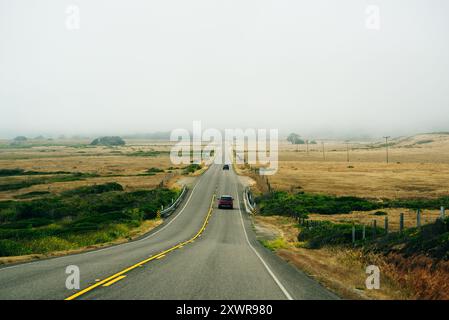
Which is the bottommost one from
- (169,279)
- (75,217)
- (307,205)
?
(75,217)

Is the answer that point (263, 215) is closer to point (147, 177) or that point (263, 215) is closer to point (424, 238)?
point (424, 238)

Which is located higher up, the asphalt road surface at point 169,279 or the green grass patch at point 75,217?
the asphalt road surface at point 169,279

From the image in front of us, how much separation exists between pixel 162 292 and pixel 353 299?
4719 millimetres

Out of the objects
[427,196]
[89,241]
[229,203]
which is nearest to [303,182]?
[427,196]

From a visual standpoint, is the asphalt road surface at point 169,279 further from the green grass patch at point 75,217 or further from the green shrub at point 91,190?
the green shrub at point 91,190

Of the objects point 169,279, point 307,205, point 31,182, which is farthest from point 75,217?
point 31,182

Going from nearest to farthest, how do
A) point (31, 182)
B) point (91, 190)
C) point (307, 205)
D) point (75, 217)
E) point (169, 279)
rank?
1. point (169, 279)
2. point (75, 217)
3. point (307, 205)
4. point (91, 190)
5. point (31, 182)

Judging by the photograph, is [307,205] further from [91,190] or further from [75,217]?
[91,190]

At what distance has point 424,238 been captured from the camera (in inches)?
595

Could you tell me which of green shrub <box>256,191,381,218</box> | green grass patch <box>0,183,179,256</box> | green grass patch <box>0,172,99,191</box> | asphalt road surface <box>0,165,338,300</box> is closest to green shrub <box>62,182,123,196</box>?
green grass patch <box>0,183,179,256</box>

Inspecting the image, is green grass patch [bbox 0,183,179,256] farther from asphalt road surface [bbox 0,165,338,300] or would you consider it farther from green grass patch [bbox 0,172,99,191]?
green grass patch [bbox 0,172,99,191]

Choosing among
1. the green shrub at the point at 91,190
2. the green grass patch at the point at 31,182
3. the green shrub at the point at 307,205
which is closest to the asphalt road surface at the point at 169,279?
the green shrub at the point at 307,205

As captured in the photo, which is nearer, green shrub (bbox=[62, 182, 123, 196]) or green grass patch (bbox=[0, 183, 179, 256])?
green grass patch (bbox=[0, 183, 179, 256])

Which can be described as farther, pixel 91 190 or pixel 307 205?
pixel 91 190
